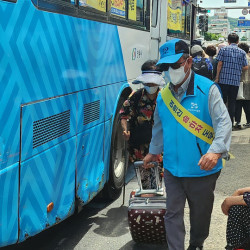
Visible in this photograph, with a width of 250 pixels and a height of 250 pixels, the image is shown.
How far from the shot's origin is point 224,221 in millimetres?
5035

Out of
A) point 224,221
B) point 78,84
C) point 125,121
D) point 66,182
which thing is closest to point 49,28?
point 78,84

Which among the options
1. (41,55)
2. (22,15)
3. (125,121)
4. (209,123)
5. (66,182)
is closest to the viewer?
(22,15)

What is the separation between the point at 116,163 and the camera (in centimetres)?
586

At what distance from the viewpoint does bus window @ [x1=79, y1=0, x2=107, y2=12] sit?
4.18 m

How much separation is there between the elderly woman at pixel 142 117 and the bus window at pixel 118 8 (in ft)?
2.46

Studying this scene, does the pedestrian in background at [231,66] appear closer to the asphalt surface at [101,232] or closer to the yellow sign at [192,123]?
the asphalt surface at [101,232]

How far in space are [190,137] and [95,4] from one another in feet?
5.82

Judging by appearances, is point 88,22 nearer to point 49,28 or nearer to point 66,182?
point 49,28

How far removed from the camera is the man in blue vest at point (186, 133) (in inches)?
137

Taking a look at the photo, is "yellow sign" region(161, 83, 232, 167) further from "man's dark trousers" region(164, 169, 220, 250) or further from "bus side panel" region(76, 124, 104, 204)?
"bus side panel" region(76, 124, 104, 204)

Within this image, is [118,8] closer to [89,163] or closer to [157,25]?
[89,163]

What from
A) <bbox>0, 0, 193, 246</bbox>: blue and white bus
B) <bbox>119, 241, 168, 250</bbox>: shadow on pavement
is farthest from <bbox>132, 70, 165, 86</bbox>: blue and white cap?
<bbox>119, 241, 168, 250</bbox>: shadow on pavement

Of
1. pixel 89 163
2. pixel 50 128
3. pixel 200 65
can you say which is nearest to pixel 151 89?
pixel 89 163

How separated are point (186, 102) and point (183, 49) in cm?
41
